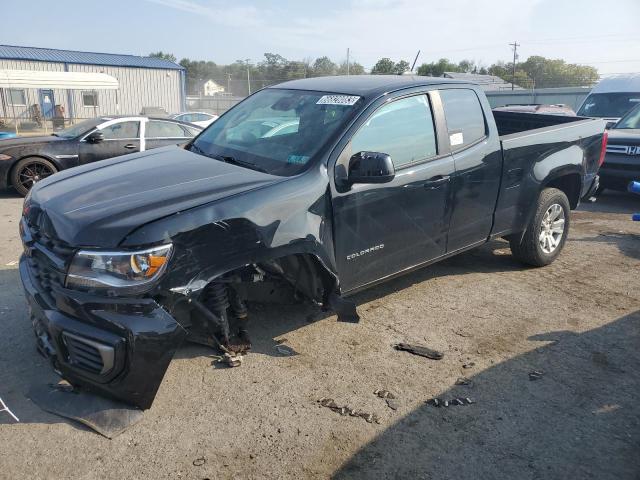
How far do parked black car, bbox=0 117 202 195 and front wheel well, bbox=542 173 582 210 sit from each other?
5510 millimetres

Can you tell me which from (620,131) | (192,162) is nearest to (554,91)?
(620,131)

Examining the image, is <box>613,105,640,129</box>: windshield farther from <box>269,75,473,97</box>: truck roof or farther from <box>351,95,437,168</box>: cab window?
<box>351,95,437,168</box>: cab window

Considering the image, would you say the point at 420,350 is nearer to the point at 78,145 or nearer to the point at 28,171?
the point at 78,145

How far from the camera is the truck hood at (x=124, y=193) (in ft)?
9.14

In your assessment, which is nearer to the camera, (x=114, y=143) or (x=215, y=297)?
(x=215, y=297)

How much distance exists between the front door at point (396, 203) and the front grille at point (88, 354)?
5.20 feet

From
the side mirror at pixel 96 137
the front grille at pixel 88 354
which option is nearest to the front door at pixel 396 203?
the front grille at pixel 88 354

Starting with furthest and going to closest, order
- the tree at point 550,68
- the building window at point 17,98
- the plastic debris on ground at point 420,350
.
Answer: the tree at point 550,68
the building window at point 17,98
the plastic debris on ground at point 420,350

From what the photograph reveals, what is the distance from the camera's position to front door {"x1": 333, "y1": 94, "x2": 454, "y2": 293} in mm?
3635

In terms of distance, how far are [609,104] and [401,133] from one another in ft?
34.6

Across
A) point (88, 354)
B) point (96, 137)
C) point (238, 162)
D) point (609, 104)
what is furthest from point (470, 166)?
point (609, 104)

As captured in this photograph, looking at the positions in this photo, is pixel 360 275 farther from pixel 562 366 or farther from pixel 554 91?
pixel 554 91

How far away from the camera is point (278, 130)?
3990mm

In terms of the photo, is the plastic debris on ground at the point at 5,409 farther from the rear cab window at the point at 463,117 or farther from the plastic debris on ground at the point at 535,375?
the rear cab window at the point at 463,117
